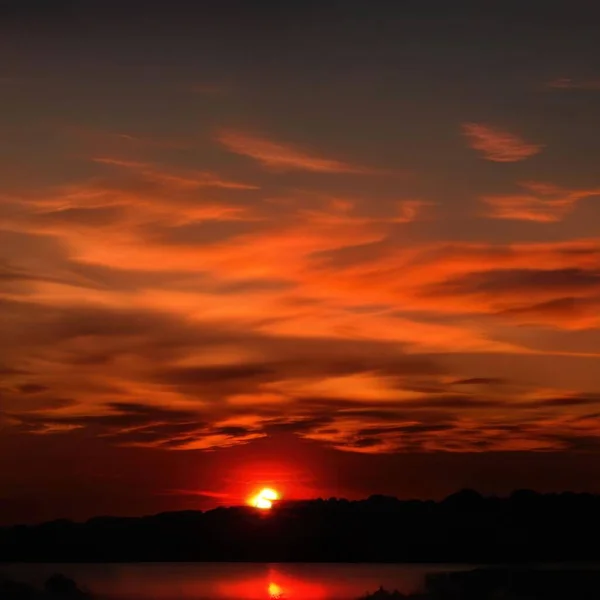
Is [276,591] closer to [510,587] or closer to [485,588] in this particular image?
[510,587]

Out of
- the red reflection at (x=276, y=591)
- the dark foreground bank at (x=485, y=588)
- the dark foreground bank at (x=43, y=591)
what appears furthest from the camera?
the red reflection at (x=276, y=591)

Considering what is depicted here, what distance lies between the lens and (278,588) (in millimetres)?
182000

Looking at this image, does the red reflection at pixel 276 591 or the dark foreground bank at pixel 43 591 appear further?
the red reflection at pixel 276 591

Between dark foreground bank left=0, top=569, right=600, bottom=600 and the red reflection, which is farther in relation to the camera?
the red reflection

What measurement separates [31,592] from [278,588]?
8551 centimetres

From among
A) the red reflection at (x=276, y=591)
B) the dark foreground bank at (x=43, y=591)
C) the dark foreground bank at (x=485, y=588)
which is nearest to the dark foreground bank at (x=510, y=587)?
the dark foreground bank at (x=485, y=588)

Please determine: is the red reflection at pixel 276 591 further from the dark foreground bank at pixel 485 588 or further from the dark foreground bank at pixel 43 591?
the dark foreground bank at pixel 43 591

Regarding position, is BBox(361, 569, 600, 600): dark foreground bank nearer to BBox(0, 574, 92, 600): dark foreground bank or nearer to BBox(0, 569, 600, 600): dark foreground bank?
BBox(0, 569, 600, 600): dark foreground bank

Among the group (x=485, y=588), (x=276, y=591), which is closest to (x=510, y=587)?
(x=485, y=588)

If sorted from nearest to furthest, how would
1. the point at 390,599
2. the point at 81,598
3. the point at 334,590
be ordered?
the point at 390,599 → the point at 81,598 → the point at 334,590

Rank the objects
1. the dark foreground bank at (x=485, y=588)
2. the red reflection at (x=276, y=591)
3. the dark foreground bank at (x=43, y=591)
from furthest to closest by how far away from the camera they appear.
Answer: the red reflection at (x=276, y=591) < the dark foreground bank at (x=485, y=588) < the dark foreground bank at (x=43, y=591)

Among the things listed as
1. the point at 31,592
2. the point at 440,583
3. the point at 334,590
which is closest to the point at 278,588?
the point at 334,590

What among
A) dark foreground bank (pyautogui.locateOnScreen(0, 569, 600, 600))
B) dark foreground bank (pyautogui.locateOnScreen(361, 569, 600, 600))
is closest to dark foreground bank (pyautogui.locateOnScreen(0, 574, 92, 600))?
dark foreground bank (pyautogui.locateOnScreen(0, 569, 600, 600))

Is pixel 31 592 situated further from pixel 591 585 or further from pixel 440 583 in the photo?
pixel 591 585
